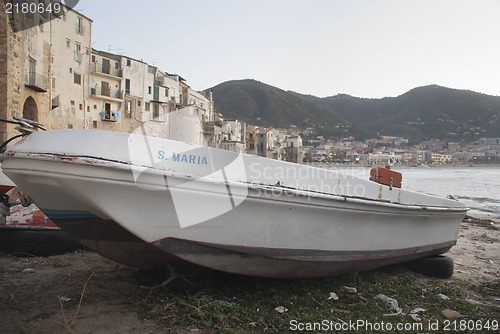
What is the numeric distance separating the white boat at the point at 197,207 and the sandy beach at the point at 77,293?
19.7 inches

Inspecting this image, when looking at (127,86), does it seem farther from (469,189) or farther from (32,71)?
(469,189)

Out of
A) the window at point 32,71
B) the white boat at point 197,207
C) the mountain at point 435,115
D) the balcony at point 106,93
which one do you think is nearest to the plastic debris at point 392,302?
the white boat at point 197,207

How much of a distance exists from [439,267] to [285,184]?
2820 millimetres

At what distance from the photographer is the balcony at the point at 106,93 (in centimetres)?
2994

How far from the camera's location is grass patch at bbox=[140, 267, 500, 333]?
3.22m

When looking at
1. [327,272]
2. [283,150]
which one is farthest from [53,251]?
[283,150]

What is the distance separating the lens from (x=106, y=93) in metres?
31.0

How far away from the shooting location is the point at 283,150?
7788 cm

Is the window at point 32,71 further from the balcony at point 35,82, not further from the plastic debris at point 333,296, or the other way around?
the plastic debris at point 333,296

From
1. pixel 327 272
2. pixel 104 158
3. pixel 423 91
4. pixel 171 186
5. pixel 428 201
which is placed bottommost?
pixel 327 272

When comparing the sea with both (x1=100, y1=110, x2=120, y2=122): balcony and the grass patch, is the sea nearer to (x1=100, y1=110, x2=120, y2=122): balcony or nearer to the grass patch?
the grass patch

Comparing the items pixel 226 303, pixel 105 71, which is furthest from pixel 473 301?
pixel 105 71

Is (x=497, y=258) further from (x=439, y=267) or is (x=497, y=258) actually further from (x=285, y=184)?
(x=285, y=184)

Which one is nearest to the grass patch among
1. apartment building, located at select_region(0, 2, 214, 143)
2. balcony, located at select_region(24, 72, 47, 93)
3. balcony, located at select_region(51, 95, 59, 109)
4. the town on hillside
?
the town on hillside
